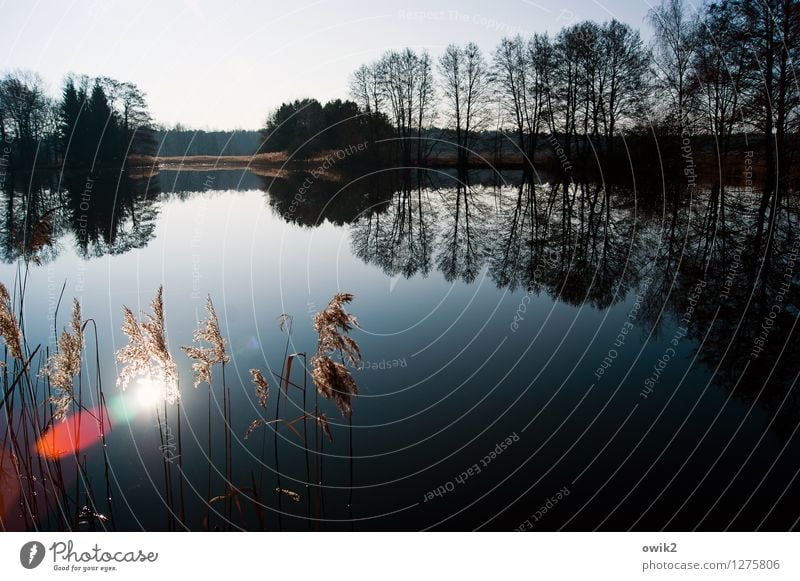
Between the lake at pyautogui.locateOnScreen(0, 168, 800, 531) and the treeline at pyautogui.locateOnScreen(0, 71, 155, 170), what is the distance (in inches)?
965

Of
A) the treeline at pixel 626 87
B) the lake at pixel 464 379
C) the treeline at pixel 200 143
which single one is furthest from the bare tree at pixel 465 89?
the treeline at pixel 200 143

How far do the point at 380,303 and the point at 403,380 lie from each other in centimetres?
401

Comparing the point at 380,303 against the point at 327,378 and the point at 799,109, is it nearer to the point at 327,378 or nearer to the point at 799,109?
the point at 327,378

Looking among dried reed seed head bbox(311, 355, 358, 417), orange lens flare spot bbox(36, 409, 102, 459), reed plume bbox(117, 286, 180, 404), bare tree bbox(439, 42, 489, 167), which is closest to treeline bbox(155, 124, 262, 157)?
bare tree bbox(439, 42, 489, 167)

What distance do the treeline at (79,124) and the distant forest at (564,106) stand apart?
155 millimetres

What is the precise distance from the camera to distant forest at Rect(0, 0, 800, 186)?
2148 centimetres

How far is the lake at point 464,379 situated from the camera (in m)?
5.34

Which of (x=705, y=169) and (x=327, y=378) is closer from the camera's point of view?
(x=327, y=378)

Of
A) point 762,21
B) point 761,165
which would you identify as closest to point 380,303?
point 762,21

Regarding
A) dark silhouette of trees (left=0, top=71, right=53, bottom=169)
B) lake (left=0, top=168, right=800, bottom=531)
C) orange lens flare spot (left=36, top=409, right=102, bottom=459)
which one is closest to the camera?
lake (left=0, top=168, right=800, bottom=531)

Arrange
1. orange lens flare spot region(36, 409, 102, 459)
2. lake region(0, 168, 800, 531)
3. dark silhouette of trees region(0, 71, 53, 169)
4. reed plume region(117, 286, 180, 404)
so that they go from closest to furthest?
reed plume region(117, 286, 180, 404)
lake region(0, 168, 800, 531)
orange lens flare spot region(36, 409, 102, 459)
dark silhouette of trees region(0, 71, 53, 169)

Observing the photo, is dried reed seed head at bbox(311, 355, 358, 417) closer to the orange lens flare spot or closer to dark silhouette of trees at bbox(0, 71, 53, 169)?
the orange lens flare spot

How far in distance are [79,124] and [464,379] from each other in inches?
1797

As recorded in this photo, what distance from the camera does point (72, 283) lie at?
13742mm
